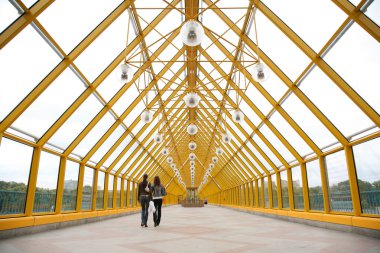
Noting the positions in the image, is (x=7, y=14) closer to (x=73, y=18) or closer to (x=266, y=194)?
(x=73, y=18)

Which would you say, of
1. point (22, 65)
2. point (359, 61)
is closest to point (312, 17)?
point (359, 61)

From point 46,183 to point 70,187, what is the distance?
2.34 metres

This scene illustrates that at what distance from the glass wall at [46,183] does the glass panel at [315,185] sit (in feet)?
39.5

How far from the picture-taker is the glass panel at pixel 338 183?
10.9m

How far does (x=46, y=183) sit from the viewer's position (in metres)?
11.6

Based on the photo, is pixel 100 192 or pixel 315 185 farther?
pixel 100 192

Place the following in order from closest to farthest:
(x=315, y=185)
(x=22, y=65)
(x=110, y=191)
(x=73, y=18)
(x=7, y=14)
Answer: (x=7, y=14) < (x=22, y=65) < (x=73, y=18) < (x=315, y=185) < (x=110, y=191)

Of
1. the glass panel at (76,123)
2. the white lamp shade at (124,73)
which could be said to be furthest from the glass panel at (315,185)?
the glass panel at (76,123)

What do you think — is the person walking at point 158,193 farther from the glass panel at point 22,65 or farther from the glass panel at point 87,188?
the glass panel at point 22,65

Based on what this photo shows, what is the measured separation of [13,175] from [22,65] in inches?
152

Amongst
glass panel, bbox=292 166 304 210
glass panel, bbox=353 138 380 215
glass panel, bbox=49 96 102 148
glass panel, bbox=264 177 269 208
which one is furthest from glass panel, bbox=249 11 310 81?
glass panel, bbox=264 177 269 208

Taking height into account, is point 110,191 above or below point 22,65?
below

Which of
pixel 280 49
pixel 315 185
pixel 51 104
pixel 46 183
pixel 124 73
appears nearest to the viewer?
pixel 124 73

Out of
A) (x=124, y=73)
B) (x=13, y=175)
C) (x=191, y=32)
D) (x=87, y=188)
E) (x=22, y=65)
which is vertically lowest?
(x=87, y=188)
